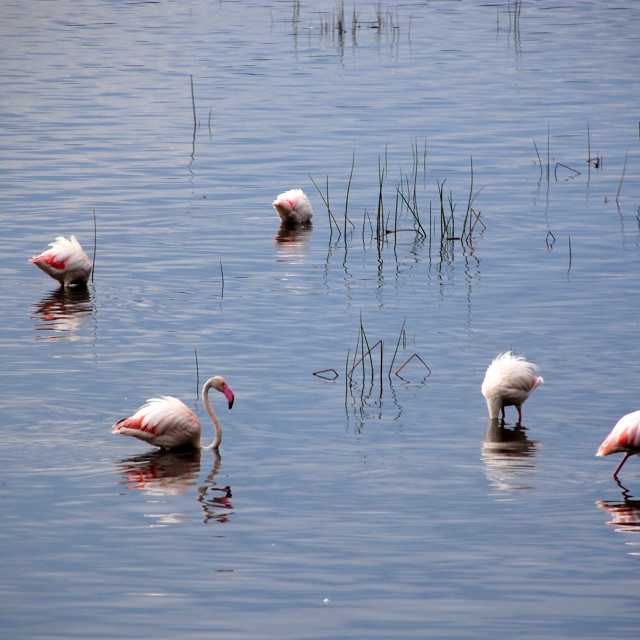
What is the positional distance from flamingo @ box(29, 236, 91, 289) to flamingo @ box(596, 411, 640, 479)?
7.53 meters

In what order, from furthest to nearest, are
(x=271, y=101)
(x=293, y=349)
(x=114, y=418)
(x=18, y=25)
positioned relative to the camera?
(x=18, y=25), (x=271, y=101), (x=293, y=349), (x=114, y=418)

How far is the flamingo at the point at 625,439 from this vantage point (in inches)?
361

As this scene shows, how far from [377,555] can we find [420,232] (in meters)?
10.1

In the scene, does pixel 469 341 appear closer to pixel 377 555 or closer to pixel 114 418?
pixel 114 418

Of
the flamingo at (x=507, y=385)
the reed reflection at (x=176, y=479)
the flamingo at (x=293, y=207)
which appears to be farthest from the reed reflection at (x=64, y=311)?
the flamingo at (x=507, y=385)

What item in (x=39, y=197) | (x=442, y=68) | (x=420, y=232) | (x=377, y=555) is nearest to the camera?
(x=377, y=555)

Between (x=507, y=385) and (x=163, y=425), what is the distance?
2.98 m

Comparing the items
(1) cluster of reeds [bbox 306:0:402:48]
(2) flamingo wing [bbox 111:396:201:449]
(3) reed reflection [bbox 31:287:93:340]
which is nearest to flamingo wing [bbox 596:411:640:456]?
(2) flamingo wing [bbox 111:396:201:449]

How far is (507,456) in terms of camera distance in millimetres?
9805

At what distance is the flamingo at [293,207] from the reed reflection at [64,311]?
3851 mm

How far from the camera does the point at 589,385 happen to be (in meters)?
11.3

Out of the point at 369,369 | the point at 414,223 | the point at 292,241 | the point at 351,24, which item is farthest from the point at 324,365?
the point at 351,24

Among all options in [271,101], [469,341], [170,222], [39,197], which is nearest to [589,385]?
[469,341]

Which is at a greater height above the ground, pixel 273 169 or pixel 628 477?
pixel 273 169
